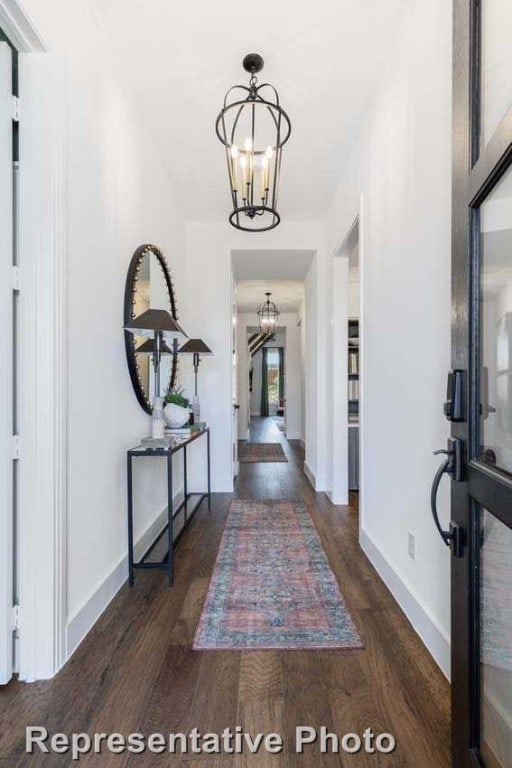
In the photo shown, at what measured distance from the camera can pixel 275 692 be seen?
1566 millimetres

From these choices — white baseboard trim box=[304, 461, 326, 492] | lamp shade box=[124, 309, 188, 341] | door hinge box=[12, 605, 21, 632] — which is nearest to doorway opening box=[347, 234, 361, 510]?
white baseboard trim box=[304, 461, 326, 492]

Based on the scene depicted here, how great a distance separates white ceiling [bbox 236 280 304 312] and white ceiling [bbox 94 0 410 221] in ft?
10.5

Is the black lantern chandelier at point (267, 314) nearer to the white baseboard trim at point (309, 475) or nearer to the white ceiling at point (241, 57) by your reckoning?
the white baseboard trim at point (309, 475)

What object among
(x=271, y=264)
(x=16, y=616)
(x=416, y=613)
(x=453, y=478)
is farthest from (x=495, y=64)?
(x=271, y=264)

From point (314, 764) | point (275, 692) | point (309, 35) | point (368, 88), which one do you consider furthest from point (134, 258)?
point (314, 764)

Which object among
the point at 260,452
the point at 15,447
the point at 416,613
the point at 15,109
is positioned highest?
the point at 15,109

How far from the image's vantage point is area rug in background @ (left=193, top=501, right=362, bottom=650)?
1893 millimetres

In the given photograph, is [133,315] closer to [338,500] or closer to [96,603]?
[96,603]

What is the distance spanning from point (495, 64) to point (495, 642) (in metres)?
1.43

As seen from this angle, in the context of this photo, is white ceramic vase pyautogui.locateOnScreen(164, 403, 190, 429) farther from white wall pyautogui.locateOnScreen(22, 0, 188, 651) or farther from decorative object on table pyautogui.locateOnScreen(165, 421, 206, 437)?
white wall pyautogui.locateOnScreen(22, 0, 188, 651)

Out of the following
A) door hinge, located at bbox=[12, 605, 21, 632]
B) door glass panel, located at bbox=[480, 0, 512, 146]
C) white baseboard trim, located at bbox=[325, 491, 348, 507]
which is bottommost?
white baseboard trim, located at bbox=[325, 491, 348, 507]

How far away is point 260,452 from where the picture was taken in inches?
287

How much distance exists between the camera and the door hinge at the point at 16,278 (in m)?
1.63

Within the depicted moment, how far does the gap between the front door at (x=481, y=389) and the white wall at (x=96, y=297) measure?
1.51 metres
